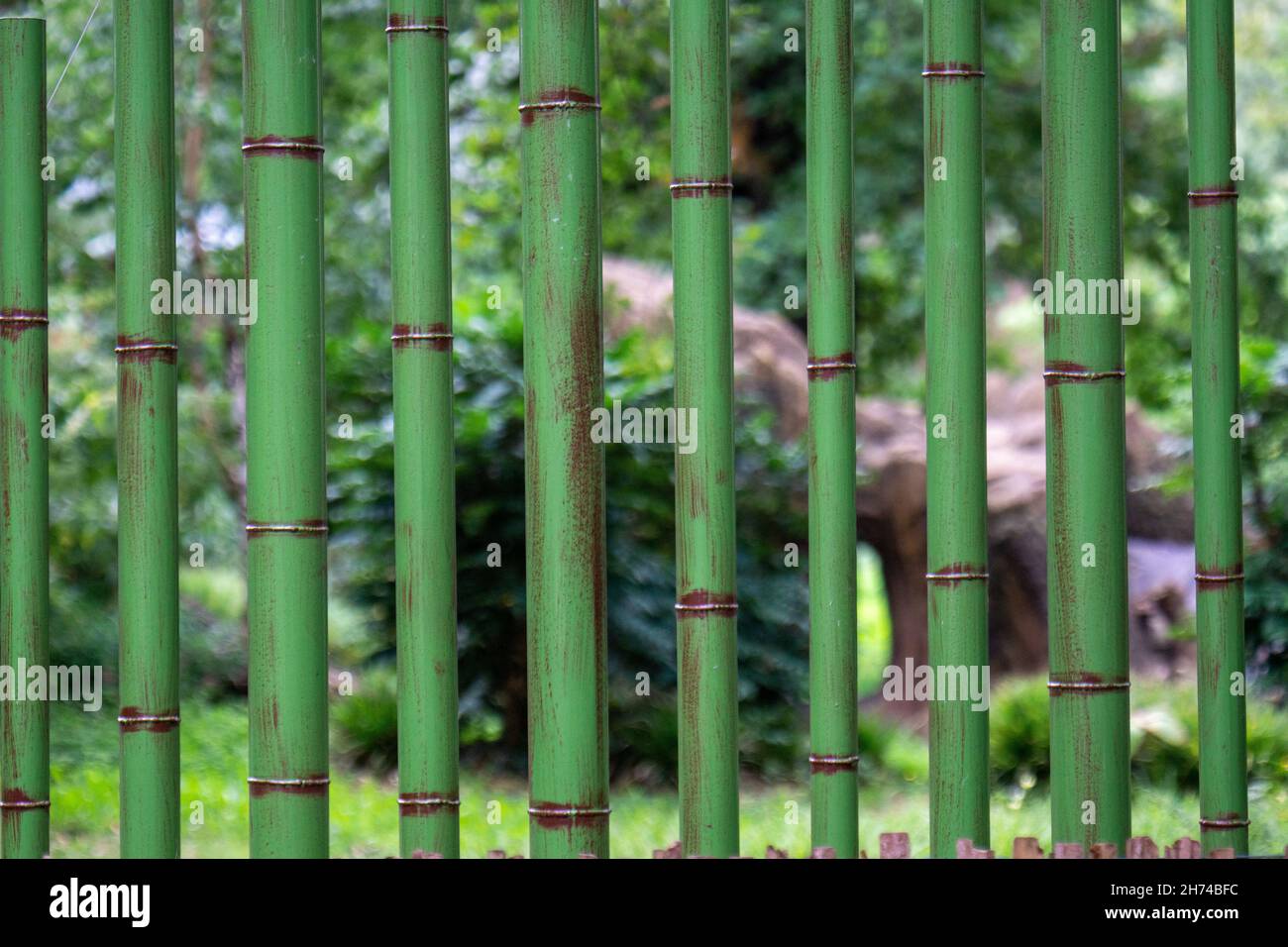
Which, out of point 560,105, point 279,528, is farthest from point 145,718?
point 560,105

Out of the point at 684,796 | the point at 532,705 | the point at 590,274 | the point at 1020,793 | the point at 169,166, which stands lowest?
the point at 1020,793

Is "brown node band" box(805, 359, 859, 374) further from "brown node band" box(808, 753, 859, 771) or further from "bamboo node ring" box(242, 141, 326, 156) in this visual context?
"bamboo node ring" box(242, 141, 326, 156)

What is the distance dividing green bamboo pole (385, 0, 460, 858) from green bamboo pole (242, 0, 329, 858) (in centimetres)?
13

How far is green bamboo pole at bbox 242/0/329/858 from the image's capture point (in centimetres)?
206

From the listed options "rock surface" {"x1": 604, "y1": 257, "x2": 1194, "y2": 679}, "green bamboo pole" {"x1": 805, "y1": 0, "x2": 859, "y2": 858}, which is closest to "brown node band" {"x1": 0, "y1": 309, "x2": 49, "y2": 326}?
"green bamboo pole" {"x1": 805, "y1": 0, "x2": 859, "y2": 858}

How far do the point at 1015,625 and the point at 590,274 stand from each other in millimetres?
5293

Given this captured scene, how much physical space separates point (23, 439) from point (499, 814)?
229cm

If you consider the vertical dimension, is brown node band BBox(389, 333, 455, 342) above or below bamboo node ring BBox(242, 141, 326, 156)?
below

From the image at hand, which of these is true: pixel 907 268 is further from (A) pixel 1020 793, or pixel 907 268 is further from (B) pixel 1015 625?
(A) pixel 1020 793

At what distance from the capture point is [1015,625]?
22.8 ft

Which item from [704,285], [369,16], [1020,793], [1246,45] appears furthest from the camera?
[1246,45]

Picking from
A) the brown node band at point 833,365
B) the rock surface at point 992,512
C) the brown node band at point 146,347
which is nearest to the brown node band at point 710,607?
the brown node band at point 833,365

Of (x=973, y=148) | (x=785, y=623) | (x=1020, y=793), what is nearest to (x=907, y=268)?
(x=785, y=623)

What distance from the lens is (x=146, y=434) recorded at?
7.13 feet
